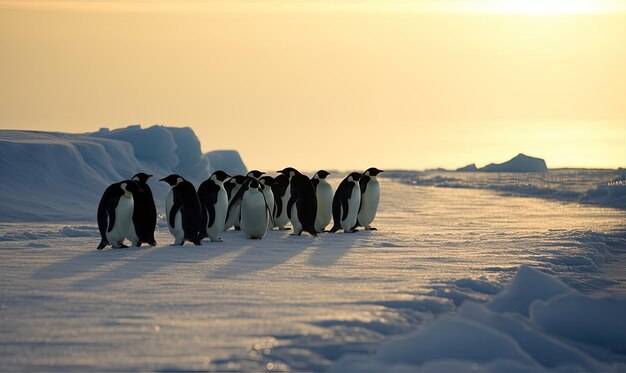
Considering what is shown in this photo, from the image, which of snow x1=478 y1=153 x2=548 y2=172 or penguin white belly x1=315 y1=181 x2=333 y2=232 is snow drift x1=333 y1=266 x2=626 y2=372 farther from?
snow x1=478 y1=153 x2=548 y2=172

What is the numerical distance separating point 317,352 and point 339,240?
23.4 feet

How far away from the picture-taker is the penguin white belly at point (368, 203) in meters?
14.1

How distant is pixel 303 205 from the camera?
1302 cm

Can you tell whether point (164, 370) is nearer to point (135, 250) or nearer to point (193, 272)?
point (193, 272)

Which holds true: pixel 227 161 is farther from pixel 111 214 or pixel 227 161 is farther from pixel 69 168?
pixel 111 214

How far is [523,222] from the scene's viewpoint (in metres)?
17.8

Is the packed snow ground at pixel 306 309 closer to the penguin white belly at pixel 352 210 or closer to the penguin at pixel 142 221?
the penguin at pixel 142 221

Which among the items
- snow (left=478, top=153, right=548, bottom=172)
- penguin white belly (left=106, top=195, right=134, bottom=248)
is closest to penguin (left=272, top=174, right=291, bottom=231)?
penguin white belly (left=106, top=195, right=134, bottom=248)

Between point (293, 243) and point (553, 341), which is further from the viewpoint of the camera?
point (293, 243)

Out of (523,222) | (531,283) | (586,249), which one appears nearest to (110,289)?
(531,283)

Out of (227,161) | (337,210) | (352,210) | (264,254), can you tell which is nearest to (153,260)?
(264,254)

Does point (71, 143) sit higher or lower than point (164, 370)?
higher

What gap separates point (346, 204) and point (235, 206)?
5.62 ft

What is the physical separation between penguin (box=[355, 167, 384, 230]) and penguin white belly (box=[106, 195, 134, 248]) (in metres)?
4.44
